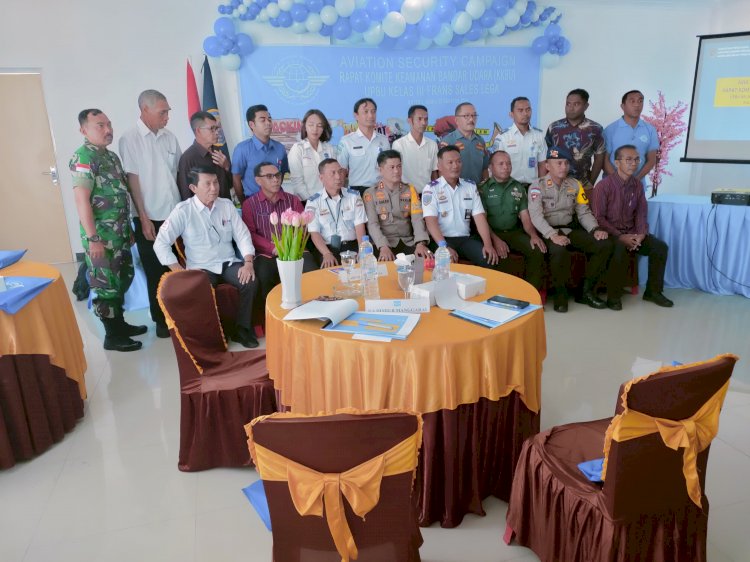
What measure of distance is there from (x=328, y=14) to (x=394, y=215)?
2.68 m

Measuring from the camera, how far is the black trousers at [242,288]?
3.93 m

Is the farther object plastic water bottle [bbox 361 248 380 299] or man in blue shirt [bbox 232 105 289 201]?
man in blue shirt [bbox 232 105 289 201]

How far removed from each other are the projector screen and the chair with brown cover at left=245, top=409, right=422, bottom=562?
603 cm

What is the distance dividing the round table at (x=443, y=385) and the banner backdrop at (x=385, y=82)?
457cm

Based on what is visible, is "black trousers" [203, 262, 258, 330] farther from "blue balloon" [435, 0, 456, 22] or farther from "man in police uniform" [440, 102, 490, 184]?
"blue balloon" [435, 0, 456, 22]

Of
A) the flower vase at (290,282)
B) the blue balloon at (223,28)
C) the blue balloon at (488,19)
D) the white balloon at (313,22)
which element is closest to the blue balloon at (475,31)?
the blue balloon at (488,19)

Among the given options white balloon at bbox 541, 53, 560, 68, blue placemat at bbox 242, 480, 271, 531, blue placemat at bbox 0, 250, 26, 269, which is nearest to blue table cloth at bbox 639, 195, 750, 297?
white balloon at bbox 541, 53, 560, 68

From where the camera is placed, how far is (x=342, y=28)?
233 inches

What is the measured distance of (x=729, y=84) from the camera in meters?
5.79

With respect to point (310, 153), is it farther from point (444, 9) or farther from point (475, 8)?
point (475, 8)

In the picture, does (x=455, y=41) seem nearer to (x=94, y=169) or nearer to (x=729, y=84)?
(x=729, y=84)

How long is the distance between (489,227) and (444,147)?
783 millimetres

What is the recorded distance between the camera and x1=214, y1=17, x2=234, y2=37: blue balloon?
Answer: 5762 millimetres

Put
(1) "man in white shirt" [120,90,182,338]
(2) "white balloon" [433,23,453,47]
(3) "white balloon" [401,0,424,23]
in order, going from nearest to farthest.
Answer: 1. (1) "man in white shirt" [120,90,182,338]
2. (3) "white balloon" [401,0,424,23]
3. (2) "white balloon" [433,23,453,47]
